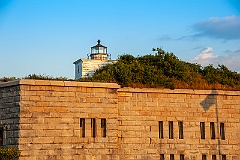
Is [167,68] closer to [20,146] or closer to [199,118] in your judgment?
[199,118]

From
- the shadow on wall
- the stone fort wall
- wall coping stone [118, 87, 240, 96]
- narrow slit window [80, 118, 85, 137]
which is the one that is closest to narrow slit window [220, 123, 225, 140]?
the stone fort wall

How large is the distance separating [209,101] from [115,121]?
514 centimetres

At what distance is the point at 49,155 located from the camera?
18.9 meters

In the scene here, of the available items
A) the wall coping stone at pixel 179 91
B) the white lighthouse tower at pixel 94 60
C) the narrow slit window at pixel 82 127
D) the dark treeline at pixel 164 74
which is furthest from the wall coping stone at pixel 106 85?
the white lighthouse tower at pixel 94 60

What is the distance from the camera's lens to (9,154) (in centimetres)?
1816

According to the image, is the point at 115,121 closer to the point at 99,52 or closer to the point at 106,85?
the point at 106,85

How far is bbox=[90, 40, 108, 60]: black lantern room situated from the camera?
37906 millimetres

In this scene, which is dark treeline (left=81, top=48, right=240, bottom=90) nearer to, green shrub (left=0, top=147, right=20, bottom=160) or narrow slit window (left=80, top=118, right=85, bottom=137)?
narrow slit window (left=80, top=118, right=85, bottom=137)

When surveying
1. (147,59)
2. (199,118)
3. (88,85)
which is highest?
(147,59)

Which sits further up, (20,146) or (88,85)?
(88,85)

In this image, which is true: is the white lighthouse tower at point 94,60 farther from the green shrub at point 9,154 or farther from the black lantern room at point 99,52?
the green shrub at point 9,154

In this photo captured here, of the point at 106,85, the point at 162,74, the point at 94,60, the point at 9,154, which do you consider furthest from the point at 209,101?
the point at 94,60

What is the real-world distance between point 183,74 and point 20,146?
993 centimetres

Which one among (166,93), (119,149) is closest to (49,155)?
(119,149)
